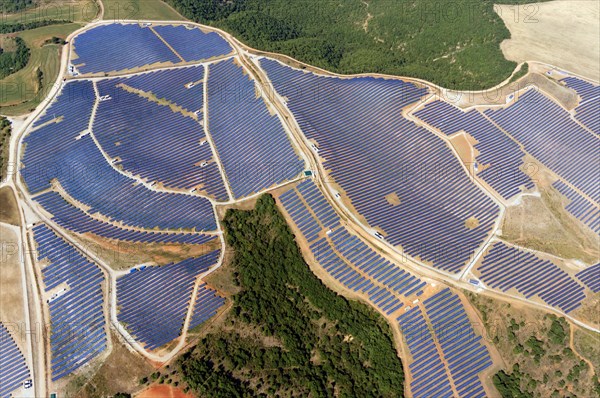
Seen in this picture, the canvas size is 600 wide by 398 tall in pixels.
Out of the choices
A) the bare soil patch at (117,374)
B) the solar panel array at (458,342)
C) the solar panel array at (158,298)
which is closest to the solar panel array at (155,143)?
the solar panel array at (158,298)

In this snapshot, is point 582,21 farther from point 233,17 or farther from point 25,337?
point 25,337

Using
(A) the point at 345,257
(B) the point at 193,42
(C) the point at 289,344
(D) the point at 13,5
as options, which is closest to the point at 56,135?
(B) the point at 193,42

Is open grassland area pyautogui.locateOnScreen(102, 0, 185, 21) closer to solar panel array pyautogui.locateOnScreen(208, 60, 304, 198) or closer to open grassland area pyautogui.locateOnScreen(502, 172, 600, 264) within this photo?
solar panel array pyautogui.locateOnScreen(208, 60, 304, 198)

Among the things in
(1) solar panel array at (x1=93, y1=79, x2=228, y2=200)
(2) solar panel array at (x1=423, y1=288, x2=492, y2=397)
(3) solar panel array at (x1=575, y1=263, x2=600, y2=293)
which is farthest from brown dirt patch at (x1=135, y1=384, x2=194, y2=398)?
(3) solar panel array at (x1=575, y1=263, x2=600, y2=293)

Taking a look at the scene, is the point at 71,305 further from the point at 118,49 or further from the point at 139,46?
the point at 139,46

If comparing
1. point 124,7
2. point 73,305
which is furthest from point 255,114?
point 124,7

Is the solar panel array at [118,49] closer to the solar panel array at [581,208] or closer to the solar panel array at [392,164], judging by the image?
the solar panel array at [392,164]
